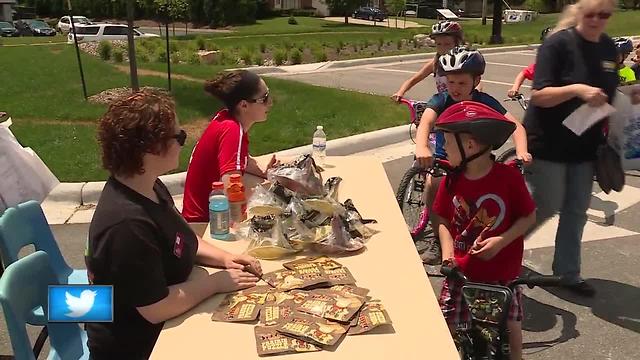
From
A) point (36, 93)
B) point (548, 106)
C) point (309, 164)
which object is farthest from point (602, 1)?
point (36, 93)

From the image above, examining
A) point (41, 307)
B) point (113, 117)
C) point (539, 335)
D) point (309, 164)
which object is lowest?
point (539, 335)

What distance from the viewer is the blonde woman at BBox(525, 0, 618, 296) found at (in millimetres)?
3814

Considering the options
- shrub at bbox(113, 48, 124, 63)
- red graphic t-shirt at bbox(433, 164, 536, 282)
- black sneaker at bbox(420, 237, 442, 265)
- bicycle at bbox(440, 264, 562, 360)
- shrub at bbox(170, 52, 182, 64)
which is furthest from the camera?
shrub at bbox(170, 52, 182, 64)

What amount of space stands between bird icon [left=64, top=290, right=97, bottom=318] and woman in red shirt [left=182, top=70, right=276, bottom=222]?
1606 millimetres

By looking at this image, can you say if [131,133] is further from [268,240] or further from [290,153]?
[290,153]

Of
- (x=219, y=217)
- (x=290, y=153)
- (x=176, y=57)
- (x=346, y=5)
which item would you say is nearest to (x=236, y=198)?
(x=219, y=217)

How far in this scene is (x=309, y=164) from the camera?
11.7 feet

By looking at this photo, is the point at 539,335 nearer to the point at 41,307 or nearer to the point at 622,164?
the point at 622,164

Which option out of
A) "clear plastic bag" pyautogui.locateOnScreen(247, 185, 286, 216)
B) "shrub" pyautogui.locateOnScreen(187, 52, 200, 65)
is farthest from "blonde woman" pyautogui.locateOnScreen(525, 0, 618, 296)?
"shrub" pyautogui.locateOnScreen(187, 52, 200, 65)

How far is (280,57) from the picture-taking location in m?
19.4

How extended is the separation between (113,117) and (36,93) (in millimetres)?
11010

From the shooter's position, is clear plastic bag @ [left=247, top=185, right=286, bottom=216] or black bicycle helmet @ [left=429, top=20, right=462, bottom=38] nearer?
clear plastic bag @ [left=247, top=185, right=286, bottom=216]

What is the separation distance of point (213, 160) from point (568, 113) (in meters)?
2.31

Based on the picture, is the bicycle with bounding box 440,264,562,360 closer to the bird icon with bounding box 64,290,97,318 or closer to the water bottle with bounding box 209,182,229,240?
the water bottle with bounding box 209,182,229,240
